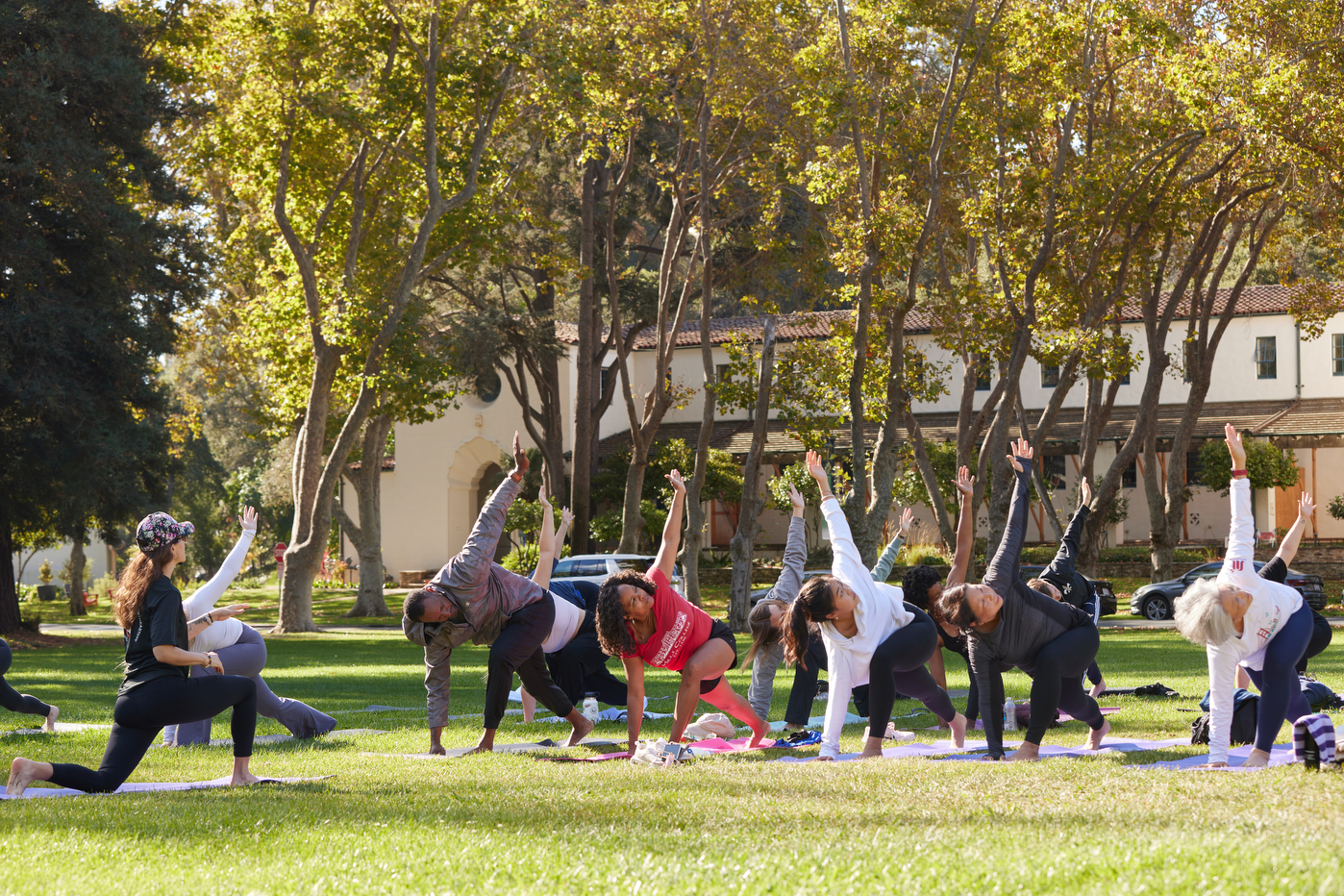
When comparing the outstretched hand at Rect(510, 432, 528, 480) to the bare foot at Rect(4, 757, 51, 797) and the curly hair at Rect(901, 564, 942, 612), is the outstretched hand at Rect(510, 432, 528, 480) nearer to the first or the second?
the curly hair at Rect(901, 564, 942, 612)

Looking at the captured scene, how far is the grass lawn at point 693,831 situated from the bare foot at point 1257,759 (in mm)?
461

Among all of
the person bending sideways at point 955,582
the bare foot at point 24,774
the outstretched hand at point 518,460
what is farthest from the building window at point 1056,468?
the bare foot at point 24,774

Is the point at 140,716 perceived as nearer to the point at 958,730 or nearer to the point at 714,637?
the point at 714,637

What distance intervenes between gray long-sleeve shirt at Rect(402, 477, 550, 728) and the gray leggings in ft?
4.04

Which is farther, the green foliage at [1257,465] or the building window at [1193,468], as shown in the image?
the building window at [1193,468]

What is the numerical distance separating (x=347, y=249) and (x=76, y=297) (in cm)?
542

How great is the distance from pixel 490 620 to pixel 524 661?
1.34 feet

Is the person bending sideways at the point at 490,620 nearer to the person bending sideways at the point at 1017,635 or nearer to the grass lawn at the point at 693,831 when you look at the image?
the grass lawn at the point at 693,831

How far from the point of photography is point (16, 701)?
9922 mm

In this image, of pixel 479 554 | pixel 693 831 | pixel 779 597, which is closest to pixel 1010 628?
pixel 779 597

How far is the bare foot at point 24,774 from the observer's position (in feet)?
21.8

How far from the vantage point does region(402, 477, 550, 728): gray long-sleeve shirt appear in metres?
8.74

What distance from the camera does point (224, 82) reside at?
26.2 meters

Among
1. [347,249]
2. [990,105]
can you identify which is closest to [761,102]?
[990,105]
